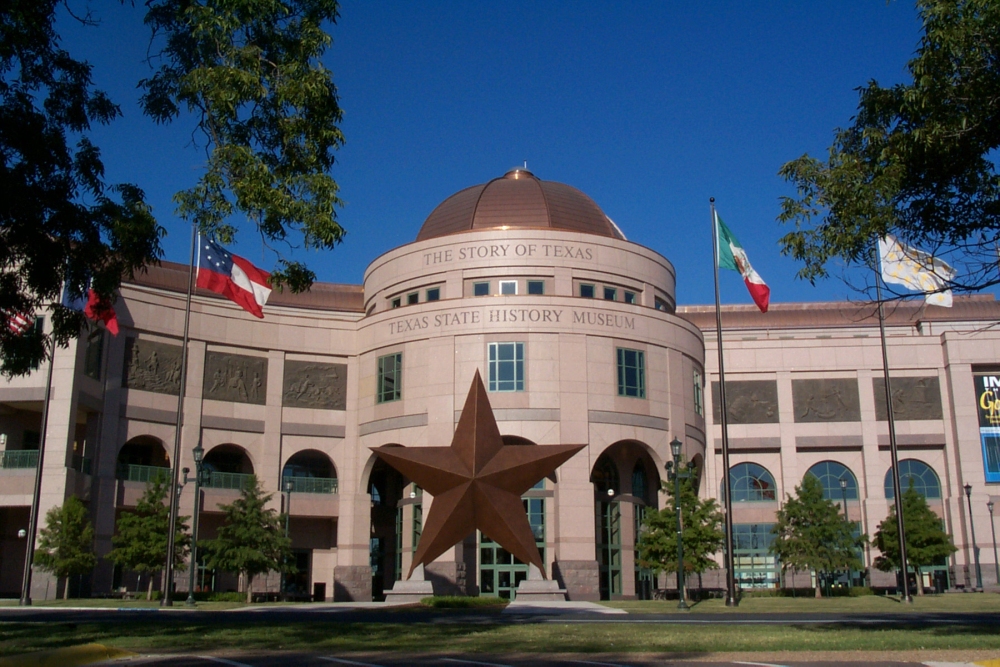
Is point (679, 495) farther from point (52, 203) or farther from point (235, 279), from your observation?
point (52, 203)

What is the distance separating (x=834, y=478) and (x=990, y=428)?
9060 mm

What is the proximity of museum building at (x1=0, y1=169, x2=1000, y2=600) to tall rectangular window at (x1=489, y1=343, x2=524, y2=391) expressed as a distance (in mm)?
111

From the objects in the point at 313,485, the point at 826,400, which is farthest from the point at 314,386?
the point at 826,400

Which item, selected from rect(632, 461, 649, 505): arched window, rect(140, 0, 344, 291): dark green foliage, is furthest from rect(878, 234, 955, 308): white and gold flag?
rect(632, 461, 649, 505): arched window

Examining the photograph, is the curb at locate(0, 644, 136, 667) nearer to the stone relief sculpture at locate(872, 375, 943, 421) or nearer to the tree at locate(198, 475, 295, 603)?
the tree at locate(198, 475, 295, 603)

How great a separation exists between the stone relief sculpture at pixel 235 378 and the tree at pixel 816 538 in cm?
2819

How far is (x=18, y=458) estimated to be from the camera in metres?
43.8

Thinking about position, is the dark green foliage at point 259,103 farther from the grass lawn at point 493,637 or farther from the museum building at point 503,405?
the museum building at point 503,405

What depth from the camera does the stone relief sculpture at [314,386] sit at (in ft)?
177

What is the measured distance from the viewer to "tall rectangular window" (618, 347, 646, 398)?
49.3 m

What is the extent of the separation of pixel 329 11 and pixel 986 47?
11.2 m

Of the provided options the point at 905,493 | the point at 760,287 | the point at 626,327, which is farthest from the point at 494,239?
the point at 905,493

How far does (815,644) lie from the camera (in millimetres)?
15727

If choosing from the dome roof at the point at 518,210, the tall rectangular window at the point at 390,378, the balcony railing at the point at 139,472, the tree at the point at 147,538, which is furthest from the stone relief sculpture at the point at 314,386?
the tree at the point at 147,538
